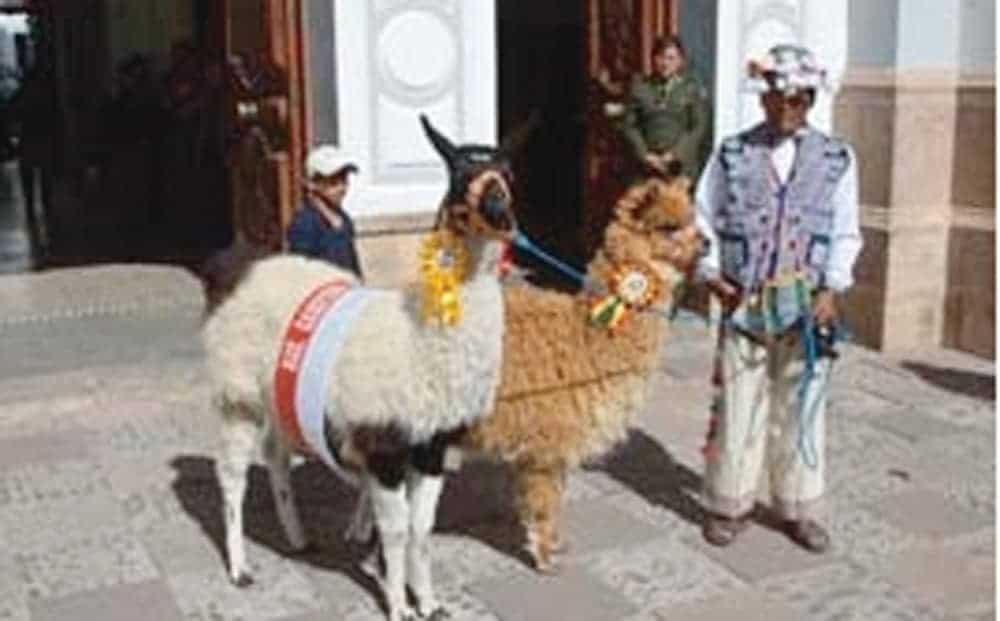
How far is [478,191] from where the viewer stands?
3959 mm

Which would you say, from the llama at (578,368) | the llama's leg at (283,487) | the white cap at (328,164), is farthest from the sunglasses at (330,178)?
the llama's leg at (283,487)

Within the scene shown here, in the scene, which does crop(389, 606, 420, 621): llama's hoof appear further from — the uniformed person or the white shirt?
the uniformed person

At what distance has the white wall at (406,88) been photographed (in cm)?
805

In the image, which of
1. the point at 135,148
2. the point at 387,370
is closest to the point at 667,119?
the point at 387,370

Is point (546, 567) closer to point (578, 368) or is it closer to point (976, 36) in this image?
point (578, 368)

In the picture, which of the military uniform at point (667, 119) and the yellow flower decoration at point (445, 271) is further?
the military uniform at point (667, 119)

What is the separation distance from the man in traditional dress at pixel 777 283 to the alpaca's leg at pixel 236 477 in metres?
1.64

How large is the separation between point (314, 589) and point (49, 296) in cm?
581

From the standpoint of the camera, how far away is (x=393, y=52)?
812cm

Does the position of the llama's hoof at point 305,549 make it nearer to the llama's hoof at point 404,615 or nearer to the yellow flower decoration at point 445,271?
the llama's hoof at point 404,615

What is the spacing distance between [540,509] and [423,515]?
1.85ft

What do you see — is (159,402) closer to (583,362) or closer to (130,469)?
(130,469)

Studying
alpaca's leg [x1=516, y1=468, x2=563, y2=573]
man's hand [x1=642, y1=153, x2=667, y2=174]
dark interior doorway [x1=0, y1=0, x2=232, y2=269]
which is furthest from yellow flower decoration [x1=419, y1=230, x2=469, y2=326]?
dark interior doorway [x1=0, y1=0, x2=232, y2=269]

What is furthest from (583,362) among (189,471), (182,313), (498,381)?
(182,313)
